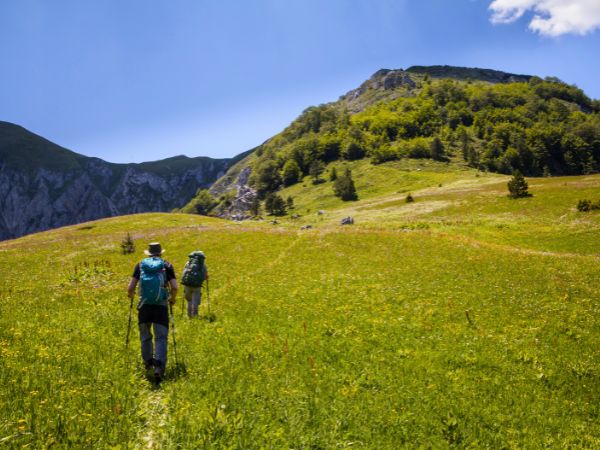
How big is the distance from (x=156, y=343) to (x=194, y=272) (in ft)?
25.6

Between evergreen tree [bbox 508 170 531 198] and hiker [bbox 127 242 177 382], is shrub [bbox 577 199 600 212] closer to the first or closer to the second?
evergreen tree [bbox 508 170 531 198]

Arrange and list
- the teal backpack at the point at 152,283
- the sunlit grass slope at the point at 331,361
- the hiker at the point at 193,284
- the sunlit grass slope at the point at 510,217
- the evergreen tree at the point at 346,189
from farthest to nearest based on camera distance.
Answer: the evergreen tree at the point at 346,189
the sunlit grass slope at the point at 510,217
the hiker at the point at 193,284
the teal backpack at the point at 152,283
the sunlit grass slope at the point at 331,361

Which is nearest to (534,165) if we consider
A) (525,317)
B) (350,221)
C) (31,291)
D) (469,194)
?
(469,194)

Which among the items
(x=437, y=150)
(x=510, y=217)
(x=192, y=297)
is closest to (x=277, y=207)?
(x=437, y=150)

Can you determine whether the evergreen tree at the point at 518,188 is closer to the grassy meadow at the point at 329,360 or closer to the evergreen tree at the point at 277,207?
the grassy meadow at the point at 329,360

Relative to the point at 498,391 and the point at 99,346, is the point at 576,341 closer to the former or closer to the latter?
the point at 498,391

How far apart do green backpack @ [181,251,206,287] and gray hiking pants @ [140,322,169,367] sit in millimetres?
7133

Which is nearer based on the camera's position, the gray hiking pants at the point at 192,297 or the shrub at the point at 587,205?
the gray hiking pants at the point at 192,297

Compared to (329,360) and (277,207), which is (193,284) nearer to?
(329,360)

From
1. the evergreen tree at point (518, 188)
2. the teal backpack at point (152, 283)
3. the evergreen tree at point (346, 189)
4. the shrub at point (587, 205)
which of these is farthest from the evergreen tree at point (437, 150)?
the teal backpack at point (152, 283)

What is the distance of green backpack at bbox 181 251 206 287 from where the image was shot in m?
17.3

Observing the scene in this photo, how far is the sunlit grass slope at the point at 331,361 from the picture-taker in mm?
7000

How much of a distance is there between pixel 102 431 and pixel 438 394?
8.40 meters

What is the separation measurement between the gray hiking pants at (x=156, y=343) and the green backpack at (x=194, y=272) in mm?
7133
